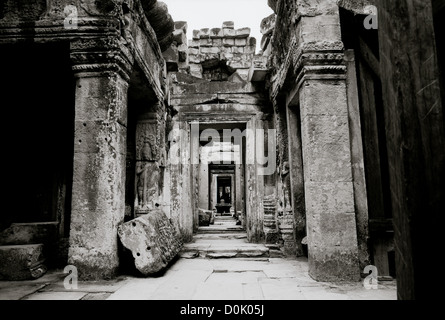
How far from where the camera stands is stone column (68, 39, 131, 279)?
3.37 meters

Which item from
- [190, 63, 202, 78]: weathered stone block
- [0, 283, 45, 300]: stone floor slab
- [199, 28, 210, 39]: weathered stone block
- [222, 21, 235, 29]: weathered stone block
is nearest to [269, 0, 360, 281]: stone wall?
[0, 283, 45, 300]: stone floor slab

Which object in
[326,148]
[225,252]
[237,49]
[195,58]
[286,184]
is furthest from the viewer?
[237,49]

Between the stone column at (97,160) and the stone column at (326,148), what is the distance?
240 cm

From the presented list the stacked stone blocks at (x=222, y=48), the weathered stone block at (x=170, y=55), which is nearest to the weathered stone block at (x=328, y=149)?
the weathered stone block at (x=170, y=55)

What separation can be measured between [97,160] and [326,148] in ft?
9.24

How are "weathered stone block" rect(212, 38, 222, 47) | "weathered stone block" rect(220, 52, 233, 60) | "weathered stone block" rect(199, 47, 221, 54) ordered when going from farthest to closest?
"weathered stone block" rect(212, 38, 222, 47) < "weathered stone block" rect(199, 47, 221, 54) < "weathered stone block" rect(220, 52, 233, 60)

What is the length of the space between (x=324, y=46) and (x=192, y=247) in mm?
4135

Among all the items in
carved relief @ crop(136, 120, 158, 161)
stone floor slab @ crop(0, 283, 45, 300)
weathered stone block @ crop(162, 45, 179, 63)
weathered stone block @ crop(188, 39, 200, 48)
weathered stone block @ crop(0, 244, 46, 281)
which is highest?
weathered stone block @ crop(188, 39, 200, 48)

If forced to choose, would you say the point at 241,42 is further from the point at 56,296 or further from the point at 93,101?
the point at 56,296

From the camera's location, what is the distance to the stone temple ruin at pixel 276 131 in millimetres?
1475

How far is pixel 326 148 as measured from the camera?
3.58 m

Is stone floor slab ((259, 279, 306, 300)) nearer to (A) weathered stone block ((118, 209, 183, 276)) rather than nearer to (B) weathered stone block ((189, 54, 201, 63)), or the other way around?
(A) weathered stone block ((118, 209, 183, 276))

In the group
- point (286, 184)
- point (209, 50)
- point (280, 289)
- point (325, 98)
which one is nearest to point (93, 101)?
point (325, 98)
